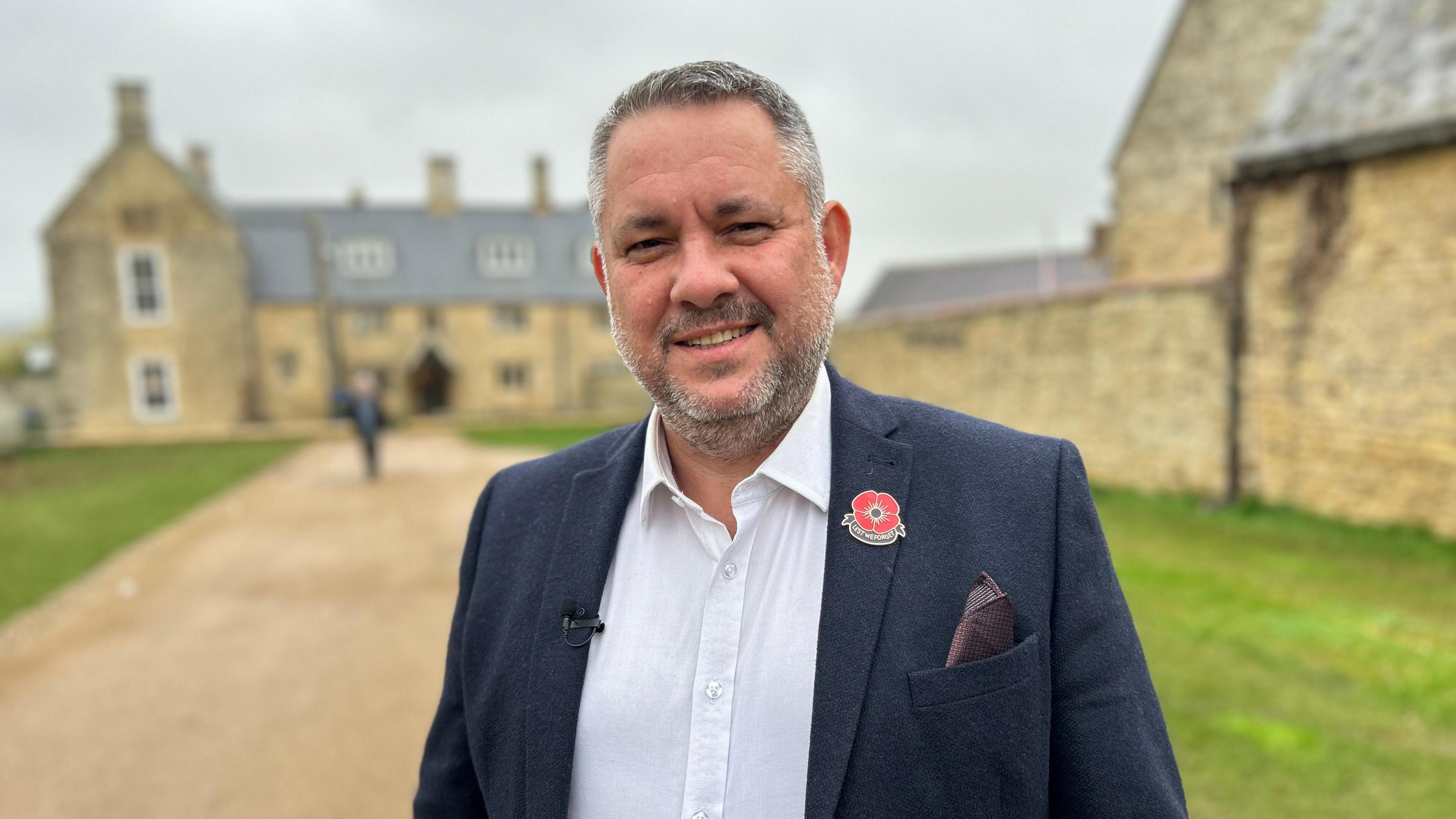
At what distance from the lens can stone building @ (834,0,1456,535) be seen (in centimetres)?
881

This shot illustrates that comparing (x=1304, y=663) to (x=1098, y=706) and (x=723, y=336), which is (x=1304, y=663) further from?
(x=723, y=336)

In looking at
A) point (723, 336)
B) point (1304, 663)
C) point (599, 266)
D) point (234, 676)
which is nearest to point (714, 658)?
point (723, 336)

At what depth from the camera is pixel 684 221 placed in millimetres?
1774

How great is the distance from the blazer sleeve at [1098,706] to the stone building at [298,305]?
3392 centimetres

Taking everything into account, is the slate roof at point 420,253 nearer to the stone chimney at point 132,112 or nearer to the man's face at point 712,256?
the stone chimney at point 132,112

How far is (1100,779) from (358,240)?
37923 mm

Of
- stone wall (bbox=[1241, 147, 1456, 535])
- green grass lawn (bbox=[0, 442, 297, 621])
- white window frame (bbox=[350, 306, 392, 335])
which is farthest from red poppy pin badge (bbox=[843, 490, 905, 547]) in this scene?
white window frame (bbox=[350, 306, 392, 335])

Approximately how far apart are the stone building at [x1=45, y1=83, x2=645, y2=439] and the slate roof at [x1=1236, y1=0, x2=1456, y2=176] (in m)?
26.9

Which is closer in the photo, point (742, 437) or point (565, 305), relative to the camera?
point (742, 437)

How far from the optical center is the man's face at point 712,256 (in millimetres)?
1750

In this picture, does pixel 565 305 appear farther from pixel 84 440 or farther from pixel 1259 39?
pixel 1259 39

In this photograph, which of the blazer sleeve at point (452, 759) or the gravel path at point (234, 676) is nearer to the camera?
the blazer sleeve at point (452, 759)

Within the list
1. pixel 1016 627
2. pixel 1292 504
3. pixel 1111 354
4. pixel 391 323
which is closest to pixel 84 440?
pixel 391 323

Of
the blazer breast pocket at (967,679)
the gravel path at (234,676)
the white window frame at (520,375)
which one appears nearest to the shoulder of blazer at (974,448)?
the blazer breast pocket at (967,679)
